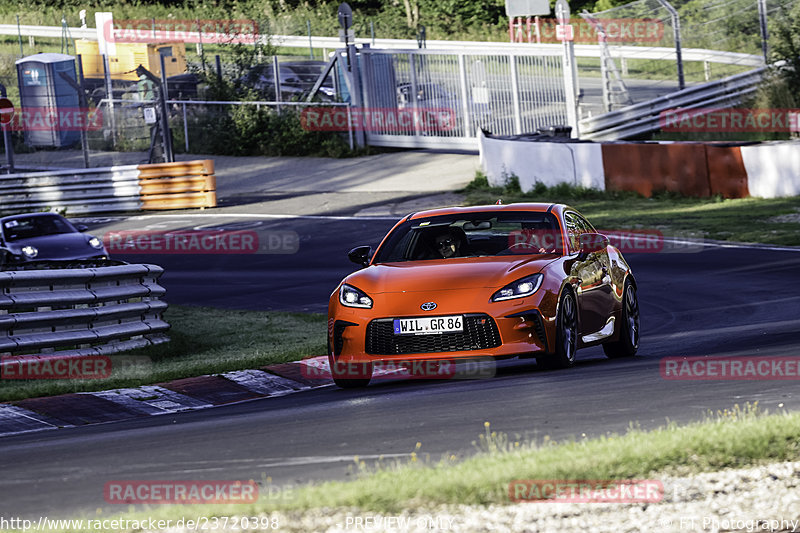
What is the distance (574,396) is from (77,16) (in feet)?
195

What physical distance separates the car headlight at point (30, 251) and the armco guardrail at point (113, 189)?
8.59m

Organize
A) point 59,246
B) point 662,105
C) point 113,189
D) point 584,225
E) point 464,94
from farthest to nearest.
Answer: point 464,94
point 113,189
point 662,105
point 59,246
point 584,225

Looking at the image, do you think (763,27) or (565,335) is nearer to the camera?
(565,335)

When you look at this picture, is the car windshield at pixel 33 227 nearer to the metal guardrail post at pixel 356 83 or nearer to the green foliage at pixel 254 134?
the green foliage at pixel 254 134

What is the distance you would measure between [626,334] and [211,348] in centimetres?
462

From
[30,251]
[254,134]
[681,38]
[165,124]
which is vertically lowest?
[30,251]

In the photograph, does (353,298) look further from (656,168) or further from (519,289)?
(656,168)

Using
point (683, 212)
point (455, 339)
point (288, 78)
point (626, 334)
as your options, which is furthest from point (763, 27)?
point (455, 339)

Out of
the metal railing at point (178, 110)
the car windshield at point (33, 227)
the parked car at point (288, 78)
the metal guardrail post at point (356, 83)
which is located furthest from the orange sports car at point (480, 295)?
the parked car at point (288, 78)

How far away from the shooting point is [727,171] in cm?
2406

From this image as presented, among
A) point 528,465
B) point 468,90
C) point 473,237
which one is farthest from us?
point 468,90

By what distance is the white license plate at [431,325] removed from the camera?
9.65 m

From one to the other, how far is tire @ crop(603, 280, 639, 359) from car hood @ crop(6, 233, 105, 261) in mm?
13255

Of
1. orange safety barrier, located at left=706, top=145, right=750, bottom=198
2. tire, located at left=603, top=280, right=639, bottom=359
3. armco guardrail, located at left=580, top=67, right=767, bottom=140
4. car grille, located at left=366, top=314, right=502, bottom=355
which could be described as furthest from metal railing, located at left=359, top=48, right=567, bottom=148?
car grille, located at left=366, top=314, right=502, bottom=355
